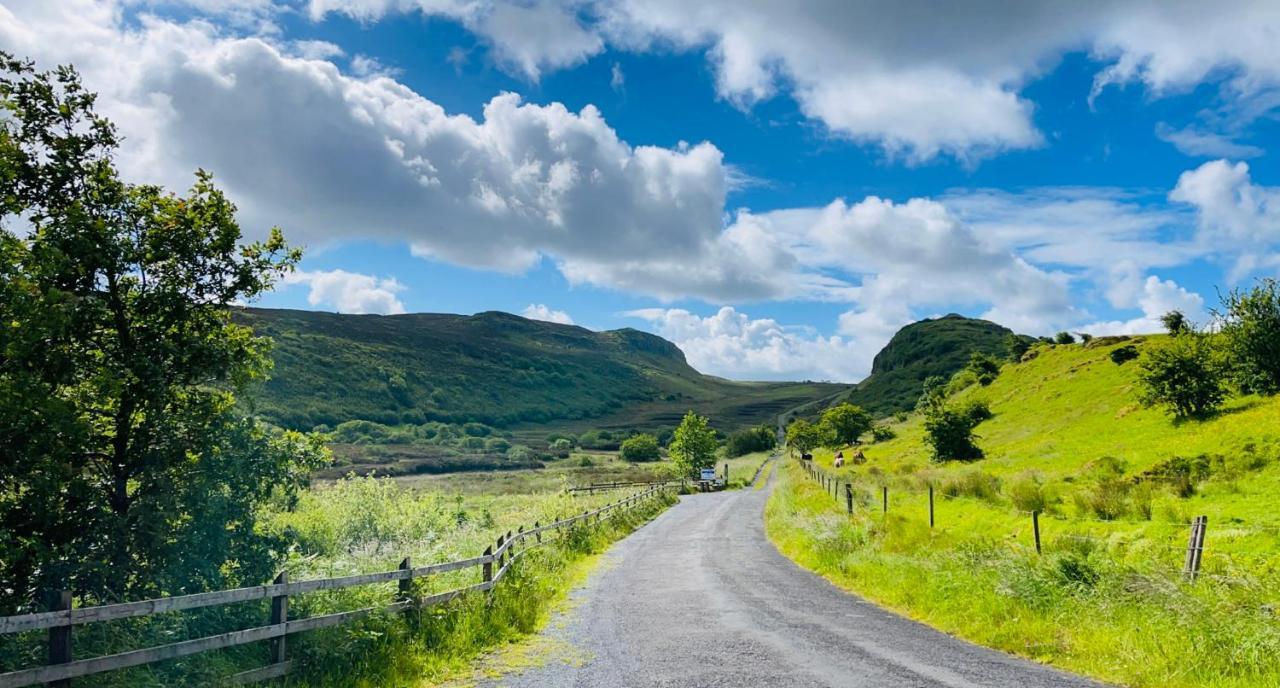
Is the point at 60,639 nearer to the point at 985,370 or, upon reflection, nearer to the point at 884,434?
the point at 884,434

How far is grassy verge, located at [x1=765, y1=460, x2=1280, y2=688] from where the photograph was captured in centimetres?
881

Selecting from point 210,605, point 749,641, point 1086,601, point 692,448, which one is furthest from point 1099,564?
point 692,448

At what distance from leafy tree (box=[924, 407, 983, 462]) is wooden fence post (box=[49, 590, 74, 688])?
55.7 m

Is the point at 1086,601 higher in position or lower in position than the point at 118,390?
lower

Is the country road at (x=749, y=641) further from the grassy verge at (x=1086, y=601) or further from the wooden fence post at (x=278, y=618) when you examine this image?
the wooden fence post at (x=278, y=618)

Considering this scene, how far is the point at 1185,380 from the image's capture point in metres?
41.9

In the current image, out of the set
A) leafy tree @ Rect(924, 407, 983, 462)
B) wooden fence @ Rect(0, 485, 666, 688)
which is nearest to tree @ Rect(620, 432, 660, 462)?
leafy tree @ Rect(924, 407, 983, 462)

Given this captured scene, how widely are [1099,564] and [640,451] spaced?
430 ft

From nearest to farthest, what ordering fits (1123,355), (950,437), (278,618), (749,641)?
1. (278,618)
2. (749,641)
3. (950,437)
4. (1123,355)

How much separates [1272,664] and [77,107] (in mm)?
17535

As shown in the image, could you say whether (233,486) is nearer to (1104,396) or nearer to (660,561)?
(660,561)

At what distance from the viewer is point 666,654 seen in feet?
35.6

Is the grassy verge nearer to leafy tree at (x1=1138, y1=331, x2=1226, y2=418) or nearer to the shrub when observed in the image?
leafy tree at (x1=1138, y1=331, x2=1226, y2=418)

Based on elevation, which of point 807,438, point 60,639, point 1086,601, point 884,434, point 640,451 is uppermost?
point 60,639
